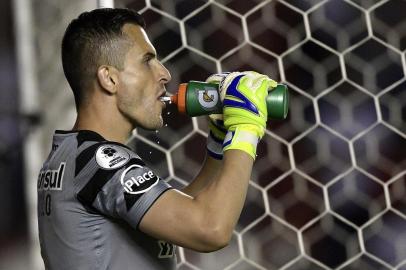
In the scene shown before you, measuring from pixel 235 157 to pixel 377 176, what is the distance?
879mm

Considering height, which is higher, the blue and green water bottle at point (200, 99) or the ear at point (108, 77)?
the ear at point (108, 77)

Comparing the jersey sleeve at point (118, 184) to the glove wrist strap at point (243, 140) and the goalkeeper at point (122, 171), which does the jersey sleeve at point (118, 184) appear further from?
the glove wrist strap at point (243, 140)

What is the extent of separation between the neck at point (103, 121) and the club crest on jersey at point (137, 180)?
0.45ft

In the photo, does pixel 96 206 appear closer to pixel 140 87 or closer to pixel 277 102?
pixel 140 87

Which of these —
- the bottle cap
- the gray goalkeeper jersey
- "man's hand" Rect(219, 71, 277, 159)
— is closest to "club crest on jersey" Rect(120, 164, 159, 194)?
the gray goalkeeper jersey

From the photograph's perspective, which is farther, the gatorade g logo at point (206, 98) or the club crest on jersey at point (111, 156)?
the gatorade g logo at point (206, 98)

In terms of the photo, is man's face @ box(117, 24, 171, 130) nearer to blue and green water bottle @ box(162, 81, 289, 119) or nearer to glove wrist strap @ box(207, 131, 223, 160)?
blue and green water bottle @ box(162, 81, 289, 119)

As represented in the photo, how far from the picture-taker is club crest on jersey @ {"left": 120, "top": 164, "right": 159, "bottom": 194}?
1.12m

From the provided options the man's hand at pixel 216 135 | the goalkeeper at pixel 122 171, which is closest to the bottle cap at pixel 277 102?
the goalkeeper at pixel 122 171

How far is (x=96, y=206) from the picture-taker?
1156mm

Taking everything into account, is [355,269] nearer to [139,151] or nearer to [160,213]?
[139,151]

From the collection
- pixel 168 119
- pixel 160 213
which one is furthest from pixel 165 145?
pixel 160 213

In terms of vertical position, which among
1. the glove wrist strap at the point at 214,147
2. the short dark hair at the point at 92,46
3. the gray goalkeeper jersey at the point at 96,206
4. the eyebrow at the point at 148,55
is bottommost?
the glove wrist strap at the point at 214,147

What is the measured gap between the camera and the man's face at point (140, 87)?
1266 millimetres
